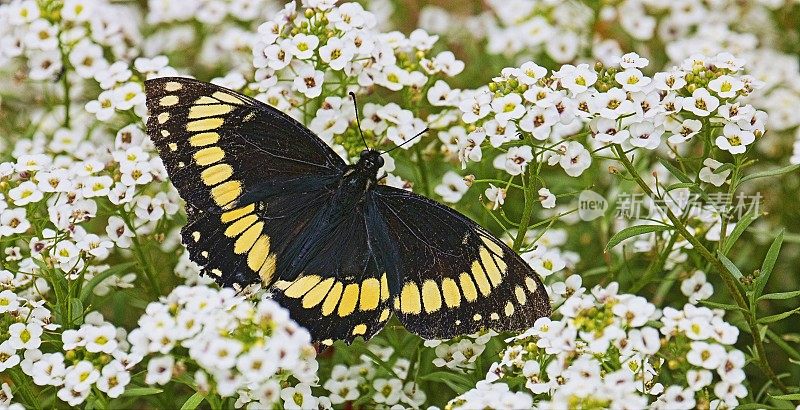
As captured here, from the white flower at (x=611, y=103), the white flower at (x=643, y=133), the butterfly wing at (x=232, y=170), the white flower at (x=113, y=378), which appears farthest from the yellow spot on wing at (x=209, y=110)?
the white flower at (x=643, y=133)

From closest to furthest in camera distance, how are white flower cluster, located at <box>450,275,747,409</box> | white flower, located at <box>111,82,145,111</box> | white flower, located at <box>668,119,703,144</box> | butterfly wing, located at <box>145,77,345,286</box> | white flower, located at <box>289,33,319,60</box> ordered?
1. white flower cluster, located at <box>450,275,747,409</box>
2. white flower, located at <box>668,119,703,144</box>
3. butterfly wing, located at <box>145,77,345,286</box>
4. white flower, located at <box>289,33,319,60</box>
5. white flower, located at <box>111,82,145,111</box>

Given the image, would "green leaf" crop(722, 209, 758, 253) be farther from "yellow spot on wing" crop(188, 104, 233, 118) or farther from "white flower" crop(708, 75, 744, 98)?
"yellow spot on wing" crop(188, 104, 233, 118)

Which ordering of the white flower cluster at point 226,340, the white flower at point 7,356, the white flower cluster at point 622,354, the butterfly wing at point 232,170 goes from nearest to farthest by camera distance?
the white flower cluster at point 226,340, the white flower cluster at point 622,354, the white flower at point 7,356, the butterfly wing at point 232,170

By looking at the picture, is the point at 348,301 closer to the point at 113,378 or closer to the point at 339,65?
the point at 113,378

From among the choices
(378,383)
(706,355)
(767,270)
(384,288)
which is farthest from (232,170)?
(767,270)

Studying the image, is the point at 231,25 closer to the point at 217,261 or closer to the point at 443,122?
the point at 443,122

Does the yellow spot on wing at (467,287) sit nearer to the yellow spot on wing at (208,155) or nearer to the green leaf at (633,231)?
the green leaf at (633,231)

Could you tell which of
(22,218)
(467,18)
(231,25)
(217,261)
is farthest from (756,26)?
(22,218)

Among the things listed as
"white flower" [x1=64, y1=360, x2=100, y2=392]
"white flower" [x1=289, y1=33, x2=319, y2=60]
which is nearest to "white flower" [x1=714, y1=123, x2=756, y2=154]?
"white flower" [x1=289, y1=33, x2=319, y2=60]
